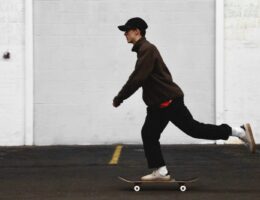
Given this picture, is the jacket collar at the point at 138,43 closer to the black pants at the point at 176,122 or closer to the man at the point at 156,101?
the man at the point at 156,101

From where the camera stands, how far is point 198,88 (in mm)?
13633

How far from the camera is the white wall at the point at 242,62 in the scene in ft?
44.4

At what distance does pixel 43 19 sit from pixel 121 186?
5.64 meters

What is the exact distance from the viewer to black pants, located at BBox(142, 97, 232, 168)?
827 centimetres

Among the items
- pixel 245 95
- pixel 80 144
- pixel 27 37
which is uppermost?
pixel 27 37

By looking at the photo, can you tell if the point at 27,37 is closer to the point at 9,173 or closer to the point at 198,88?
the point at 198,88

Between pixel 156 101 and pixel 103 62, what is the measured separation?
18.0ft

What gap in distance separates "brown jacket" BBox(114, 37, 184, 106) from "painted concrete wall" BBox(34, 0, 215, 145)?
5.33 m

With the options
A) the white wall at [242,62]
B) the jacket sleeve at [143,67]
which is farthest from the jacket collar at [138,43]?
the white wall at [242,62]

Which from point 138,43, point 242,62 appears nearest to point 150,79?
point 138,43

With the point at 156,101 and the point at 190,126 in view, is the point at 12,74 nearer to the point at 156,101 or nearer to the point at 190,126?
the point at 156,101

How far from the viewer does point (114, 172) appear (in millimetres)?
9945

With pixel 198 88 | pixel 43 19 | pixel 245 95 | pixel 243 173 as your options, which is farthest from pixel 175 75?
pixel 243 173

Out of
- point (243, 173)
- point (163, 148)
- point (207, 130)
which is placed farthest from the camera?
point (163, 148)
